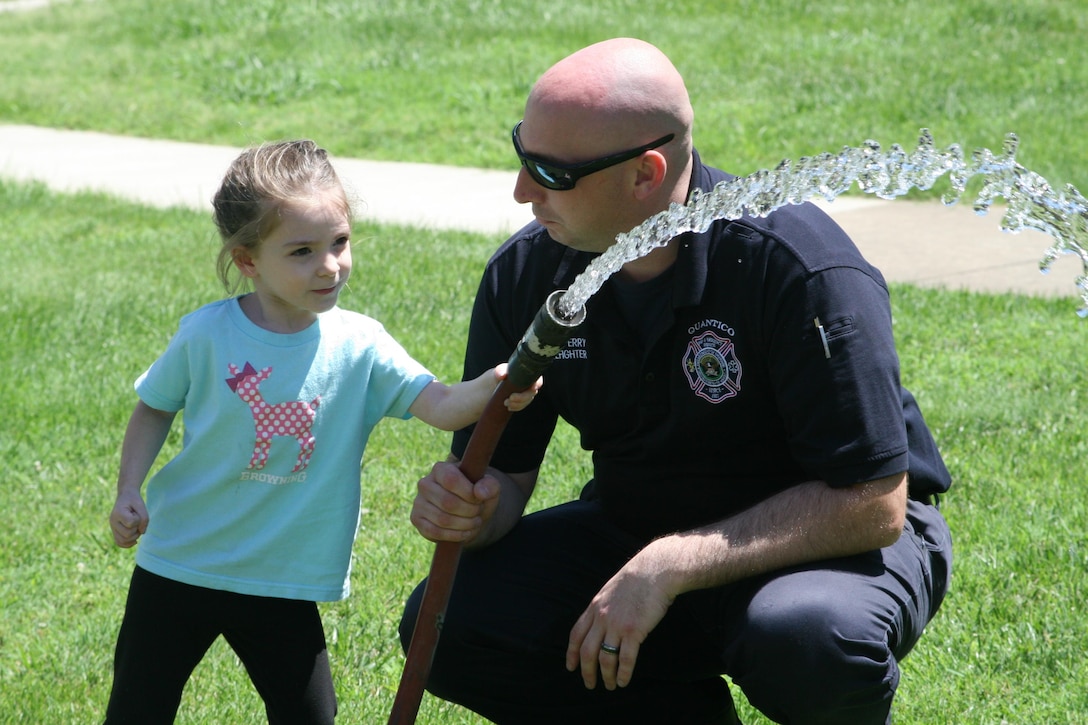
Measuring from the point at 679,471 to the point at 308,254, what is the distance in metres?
0.82

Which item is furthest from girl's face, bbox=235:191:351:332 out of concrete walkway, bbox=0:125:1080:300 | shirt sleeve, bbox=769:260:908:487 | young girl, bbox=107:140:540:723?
concrete walkway, bbox=0:125:1080:300

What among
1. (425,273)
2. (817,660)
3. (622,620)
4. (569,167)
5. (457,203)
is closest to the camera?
(817,660)

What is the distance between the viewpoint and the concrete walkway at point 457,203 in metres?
6.03

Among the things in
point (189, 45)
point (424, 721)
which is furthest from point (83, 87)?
point (424, 721)

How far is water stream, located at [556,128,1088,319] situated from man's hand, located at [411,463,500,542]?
1.37ft

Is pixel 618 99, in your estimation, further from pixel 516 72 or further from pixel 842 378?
pixel 516 72

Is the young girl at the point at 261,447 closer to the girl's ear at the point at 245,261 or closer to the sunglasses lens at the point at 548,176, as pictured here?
the girl's ear at the point at 245,261

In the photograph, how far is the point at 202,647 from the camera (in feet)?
8.57

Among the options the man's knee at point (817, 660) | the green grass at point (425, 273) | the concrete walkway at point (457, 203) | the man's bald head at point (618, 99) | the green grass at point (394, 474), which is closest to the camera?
the man's knee at point (817, 660)

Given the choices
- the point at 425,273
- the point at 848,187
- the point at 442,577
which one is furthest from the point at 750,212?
the point at 425,273

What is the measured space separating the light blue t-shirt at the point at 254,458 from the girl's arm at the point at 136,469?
43 mm

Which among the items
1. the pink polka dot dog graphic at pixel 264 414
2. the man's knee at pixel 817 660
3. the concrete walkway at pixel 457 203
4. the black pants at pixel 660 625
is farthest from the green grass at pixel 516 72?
Result: the pink polka dot dog graphic at pixel 264 414

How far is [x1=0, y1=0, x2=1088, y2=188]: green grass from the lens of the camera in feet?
27.0

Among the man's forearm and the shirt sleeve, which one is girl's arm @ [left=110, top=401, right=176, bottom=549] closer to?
the man's forearm
